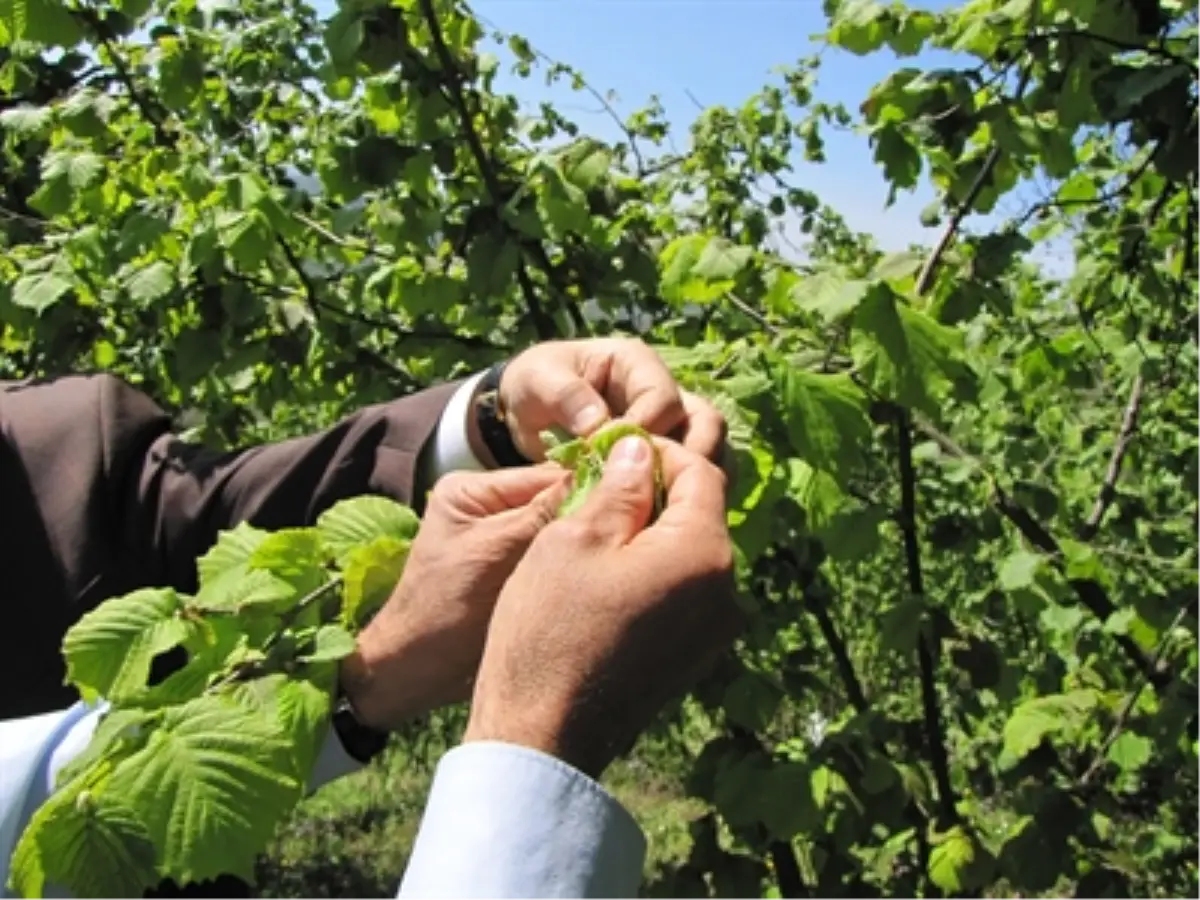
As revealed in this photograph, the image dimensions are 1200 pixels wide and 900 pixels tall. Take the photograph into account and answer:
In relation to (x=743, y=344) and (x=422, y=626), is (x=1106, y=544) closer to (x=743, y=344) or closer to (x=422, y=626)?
(x=743, y=344)

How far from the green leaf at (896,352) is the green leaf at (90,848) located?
1016 mm

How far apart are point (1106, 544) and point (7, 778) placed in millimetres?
3664

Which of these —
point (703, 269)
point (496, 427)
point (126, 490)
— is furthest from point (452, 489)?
point (703, 269)

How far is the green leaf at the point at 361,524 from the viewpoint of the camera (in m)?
1.24

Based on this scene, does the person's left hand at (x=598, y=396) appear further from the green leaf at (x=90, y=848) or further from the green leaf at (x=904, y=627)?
the green leaf at (x=904, y=627)

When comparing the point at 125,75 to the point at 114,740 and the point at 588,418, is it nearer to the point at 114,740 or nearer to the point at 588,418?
the point at 588,418

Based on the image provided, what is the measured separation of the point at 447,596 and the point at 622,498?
207 millimetres

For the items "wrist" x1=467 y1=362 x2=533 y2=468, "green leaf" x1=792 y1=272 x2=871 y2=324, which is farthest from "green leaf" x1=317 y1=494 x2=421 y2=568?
"green leaf" x1=792 y1=272 x2=871 y2=324

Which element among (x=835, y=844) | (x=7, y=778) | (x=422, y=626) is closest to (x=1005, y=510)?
(x=835, y=844)

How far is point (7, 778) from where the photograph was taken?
1072 mm

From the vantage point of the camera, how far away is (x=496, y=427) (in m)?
1.53

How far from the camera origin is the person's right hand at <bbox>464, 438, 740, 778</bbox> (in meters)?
0.88

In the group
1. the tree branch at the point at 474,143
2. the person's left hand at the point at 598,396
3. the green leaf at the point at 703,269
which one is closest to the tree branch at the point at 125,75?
the tree branch at the point at 474,143

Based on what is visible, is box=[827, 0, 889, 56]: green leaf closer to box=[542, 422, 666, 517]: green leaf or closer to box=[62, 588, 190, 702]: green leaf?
box=[542, 422, 666, 517]: green leaf
